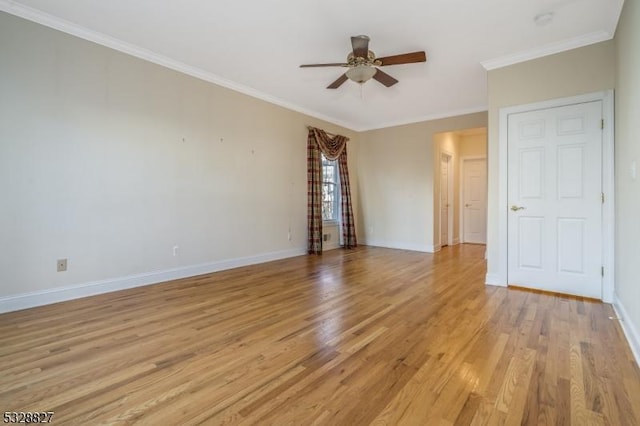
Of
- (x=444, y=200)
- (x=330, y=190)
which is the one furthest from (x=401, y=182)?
(x=330, y=190)

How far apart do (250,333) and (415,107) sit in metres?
4.84

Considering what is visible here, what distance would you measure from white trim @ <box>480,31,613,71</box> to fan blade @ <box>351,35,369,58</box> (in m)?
1.65

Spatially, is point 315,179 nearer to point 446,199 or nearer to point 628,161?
point 446,199

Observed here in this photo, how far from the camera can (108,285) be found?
10.9 feet

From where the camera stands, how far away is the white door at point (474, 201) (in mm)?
7543

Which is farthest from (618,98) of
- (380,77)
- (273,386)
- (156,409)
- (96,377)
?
(96,377)

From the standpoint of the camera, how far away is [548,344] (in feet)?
Answer: 6.96

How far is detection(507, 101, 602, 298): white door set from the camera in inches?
123

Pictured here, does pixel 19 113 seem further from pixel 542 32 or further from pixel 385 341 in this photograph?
pixel 542 32

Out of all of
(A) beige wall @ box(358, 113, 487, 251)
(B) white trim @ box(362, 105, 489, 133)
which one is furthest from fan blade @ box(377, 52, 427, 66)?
(A) beige wall @ box(358, 113, 487, 251)

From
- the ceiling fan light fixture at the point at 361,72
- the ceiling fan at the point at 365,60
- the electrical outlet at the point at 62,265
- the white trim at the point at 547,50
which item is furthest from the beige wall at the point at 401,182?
the electrical outlet at the point at 62,265

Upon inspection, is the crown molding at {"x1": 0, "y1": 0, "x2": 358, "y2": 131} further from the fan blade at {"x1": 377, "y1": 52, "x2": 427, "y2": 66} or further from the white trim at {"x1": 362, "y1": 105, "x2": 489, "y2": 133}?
the white trim at {"x1": 362, "y1": 105, "x2": 489, "y2": 133}

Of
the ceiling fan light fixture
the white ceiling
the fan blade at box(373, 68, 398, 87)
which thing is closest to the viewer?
the white ceiling

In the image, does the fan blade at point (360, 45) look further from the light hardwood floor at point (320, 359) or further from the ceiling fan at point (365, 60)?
the light hardwood floor at point (320, 359)
